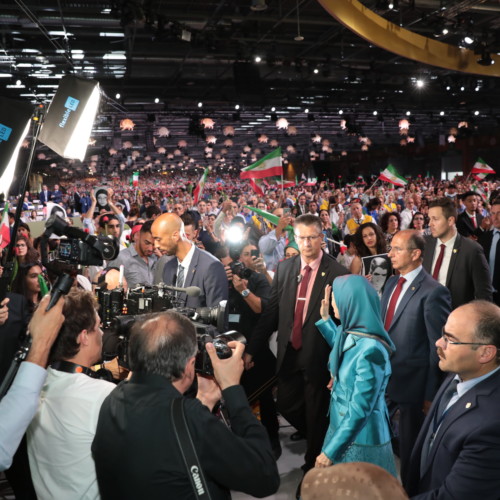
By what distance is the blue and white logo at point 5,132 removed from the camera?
→ 2561mm

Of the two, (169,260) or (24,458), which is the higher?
(169,260)

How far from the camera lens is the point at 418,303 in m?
3.12

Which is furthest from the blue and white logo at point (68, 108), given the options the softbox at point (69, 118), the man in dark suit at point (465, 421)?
the man in dark suit at point (465, 421)

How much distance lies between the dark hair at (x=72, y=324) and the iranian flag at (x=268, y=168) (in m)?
6.35

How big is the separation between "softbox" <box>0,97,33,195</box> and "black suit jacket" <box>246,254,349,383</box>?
176 cm

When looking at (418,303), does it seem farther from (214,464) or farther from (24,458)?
(24,458)

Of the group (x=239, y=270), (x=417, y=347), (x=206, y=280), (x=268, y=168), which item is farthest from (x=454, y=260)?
(x=268, y=168)

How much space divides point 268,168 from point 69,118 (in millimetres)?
5753

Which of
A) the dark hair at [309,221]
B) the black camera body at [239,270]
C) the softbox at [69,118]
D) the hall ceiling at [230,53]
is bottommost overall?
the black camera body at [239,270]

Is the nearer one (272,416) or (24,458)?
(24,458)

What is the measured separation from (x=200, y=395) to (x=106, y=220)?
185 inches

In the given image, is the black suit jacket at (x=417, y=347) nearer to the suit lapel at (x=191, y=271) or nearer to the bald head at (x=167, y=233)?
the suit lapel at (x=191, y=271)

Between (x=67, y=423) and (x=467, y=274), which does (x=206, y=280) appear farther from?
(x=467, y=274)

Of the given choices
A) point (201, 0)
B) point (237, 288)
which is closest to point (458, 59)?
point (201, 0)
